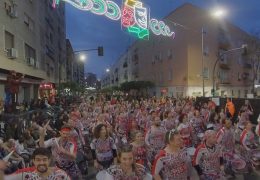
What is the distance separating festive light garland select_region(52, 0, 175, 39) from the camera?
17548 millimetres

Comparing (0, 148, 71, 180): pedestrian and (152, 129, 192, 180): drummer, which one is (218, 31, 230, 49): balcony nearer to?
(152, 129, 192, 180): drummer

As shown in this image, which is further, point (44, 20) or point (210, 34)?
point (210, 34)

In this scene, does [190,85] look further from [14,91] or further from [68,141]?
[68,141]

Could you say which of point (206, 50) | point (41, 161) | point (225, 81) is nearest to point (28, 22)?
point (206, 50)

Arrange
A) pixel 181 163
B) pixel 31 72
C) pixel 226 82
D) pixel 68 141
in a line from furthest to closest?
pixel 226 82
pixel 31 72
pixel 68 141
pixel 181 163

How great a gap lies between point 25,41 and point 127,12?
A: 12.9 m

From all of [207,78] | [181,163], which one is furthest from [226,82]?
[181,163]

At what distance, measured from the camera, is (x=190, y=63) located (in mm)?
51188

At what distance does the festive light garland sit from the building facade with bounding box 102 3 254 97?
77.5ft

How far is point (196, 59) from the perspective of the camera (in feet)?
170

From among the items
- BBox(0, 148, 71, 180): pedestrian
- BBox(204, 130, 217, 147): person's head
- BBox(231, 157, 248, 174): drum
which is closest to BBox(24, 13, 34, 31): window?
BBox(231, 157, 248, 174): drum

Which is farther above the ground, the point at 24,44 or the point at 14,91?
the point at 24,44

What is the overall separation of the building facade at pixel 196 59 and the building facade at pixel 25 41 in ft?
54.8

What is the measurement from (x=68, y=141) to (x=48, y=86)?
28.3m
